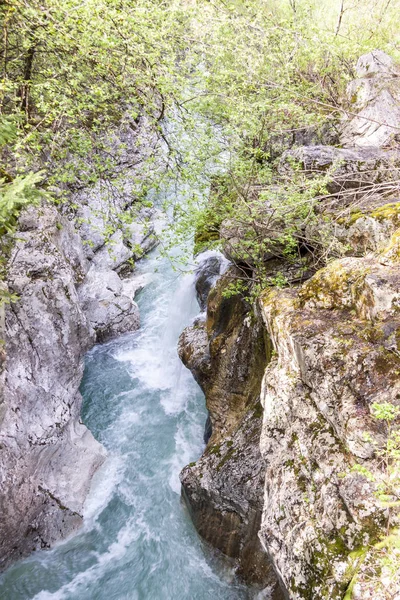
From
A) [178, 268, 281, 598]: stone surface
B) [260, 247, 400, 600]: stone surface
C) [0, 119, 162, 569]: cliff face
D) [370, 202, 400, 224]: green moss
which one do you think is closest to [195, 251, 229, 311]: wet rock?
[178, 268, 281, 598]: stone surface

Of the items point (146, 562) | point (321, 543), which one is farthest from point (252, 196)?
point (146, 562)

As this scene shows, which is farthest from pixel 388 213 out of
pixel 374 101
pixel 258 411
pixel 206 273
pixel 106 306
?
pixel 106 306

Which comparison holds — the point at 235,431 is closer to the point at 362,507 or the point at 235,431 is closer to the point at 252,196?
the point at 362,507

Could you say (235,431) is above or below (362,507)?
below

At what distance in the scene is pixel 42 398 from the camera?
26.9ft

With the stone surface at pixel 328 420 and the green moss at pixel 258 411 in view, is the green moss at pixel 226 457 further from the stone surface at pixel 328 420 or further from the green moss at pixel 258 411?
the stone surface at pixel 328 420

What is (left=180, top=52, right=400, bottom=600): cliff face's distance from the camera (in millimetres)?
3408

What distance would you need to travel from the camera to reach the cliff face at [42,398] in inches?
286

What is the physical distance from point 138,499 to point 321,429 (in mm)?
6421

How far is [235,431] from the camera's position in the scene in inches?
303

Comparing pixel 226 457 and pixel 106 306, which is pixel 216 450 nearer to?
pixel 226 457

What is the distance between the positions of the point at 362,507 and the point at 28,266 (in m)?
8.24

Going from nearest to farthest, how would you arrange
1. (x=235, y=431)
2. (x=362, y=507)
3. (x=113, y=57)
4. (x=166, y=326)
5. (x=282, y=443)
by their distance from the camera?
(x=362, y=507) < (x=282, y=443) < (x=113, y=57) < (x=235, y=431) < (x=166, y=326)

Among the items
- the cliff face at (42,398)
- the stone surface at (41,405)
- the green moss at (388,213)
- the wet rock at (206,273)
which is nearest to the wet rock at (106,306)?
the wet rock at (206,273)
